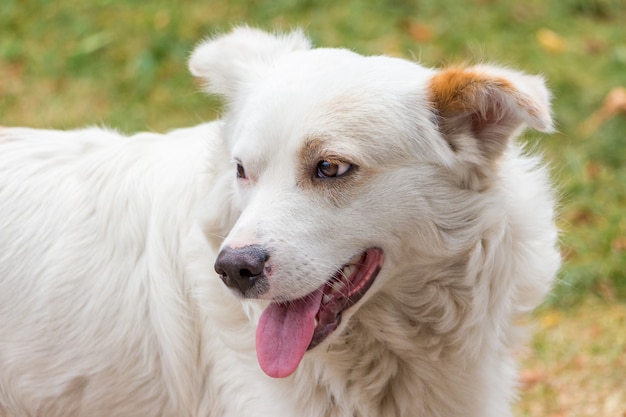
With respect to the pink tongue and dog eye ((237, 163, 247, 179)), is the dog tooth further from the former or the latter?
dog eye ((237, 163, 247, 179))

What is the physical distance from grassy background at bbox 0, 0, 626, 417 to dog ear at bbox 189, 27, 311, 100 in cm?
360

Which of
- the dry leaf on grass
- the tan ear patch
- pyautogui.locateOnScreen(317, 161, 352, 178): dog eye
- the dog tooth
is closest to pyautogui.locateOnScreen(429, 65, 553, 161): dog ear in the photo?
the tan ear patch

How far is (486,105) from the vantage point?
317 cm

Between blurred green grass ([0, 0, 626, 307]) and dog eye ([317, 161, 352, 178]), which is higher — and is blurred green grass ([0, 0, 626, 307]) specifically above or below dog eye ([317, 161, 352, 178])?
below

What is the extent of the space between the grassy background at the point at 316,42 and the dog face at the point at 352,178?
376cm

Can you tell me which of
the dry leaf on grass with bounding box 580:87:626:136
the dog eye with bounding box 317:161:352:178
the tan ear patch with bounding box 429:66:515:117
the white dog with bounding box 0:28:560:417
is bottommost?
the dry leaf on grass with bounding box 580:87:626:136

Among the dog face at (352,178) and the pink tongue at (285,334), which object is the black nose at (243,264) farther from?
the pink tongue at (285,334)

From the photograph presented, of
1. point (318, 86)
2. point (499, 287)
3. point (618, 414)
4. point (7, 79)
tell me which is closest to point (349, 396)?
point (499, 287)

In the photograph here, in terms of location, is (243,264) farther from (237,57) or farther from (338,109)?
(237,57)

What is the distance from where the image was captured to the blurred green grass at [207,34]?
816 centimetres

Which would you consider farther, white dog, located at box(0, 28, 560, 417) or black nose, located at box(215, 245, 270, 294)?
white dog, located at box(0, 28, 560, 417)

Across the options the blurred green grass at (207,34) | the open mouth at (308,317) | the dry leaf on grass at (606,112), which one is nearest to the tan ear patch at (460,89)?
the open mouth at (308,317)

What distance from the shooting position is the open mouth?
3.17 m

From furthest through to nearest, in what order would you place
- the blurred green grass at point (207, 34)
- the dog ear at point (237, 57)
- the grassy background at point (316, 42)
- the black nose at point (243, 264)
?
the blurred green grass at point (207, 34), the grassy background at point (316, 42), the dog ear at point (237, 57), the black nose at point (243, 264)
